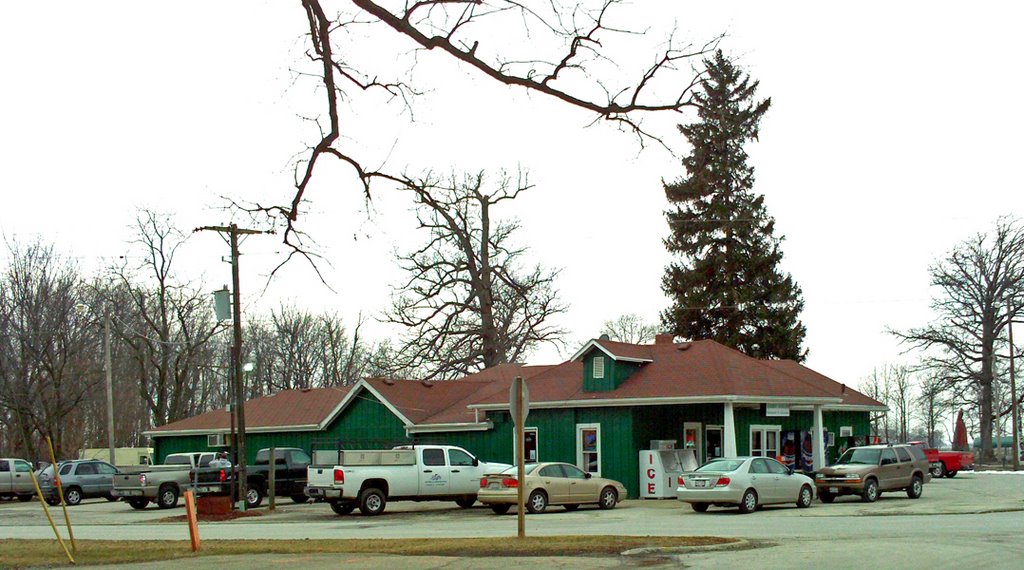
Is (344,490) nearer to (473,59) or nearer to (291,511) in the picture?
(291,511)

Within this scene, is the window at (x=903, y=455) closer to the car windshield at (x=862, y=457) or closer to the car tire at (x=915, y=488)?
the car tire at (x=915, y=488)

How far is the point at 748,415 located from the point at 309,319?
5083 centimetres

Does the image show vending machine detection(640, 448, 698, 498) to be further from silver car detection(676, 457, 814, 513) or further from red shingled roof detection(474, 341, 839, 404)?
silver car detection(676, 457, 814, 513)

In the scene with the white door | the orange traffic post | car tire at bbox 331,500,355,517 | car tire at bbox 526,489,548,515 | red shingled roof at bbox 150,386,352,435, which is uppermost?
red shingled roof at bbox 150,386,352,435

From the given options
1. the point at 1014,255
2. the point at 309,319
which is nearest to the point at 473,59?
the point at 1014,255

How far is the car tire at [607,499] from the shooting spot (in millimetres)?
30828

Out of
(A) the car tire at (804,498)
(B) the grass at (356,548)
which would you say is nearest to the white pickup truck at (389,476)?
(A) the car tire at (804,498)

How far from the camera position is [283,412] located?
156 ft

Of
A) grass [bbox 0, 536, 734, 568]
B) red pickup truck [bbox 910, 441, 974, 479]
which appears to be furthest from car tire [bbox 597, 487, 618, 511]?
red pickup truck [bbox 910, 441, 974, 479]

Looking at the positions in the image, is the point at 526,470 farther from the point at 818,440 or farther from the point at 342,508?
the point at 818,440

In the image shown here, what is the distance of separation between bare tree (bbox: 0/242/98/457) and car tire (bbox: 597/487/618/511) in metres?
34.7

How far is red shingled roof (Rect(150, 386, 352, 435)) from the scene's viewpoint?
45781mm

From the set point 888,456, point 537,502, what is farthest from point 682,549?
point 888,456

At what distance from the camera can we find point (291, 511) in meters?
33.7
